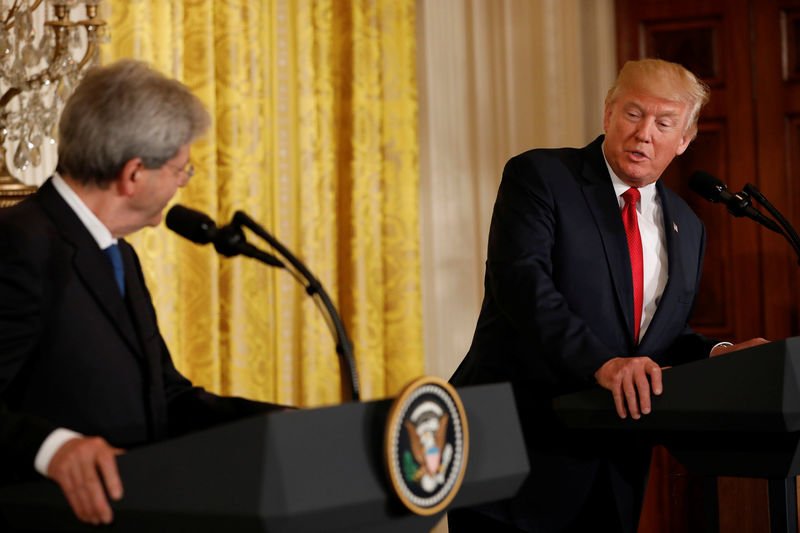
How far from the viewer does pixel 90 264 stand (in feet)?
5.96

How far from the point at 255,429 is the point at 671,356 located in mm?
1718

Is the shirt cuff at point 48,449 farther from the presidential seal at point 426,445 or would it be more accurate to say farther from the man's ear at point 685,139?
the man's ear at point 685,139

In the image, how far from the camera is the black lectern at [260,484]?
1327mm

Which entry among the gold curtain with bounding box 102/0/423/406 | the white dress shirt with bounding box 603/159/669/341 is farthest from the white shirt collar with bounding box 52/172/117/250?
the gold curtain with bounding box 102/0/423/406

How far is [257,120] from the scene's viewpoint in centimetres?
436

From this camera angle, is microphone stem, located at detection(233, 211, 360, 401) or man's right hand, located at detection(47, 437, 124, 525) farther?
microphone stem, located at detection(233, 211, 360, 401)

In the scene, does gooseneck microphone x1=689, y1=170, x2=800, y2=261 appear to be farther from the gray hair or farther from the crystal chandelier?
the crystal chandelier

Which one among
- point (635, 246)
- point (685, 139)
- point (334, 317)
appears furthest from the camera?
point (685, 139)

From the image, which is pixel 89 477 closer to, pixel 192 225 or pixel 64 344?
pixel 64 344

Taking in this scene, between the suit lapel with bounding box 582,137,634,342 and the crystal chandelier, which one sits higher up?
the crystal chandelier

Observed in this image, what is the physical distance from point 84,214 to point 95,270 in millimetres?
115

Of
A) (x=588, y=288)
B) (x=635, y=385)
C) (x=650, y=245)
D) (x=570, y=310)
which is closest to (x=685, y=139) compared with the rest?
(x=650, y=245)

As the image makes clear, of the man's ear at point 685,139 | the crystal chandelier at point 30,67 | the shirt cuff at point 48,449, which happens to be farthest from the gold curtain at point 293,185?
the shirt cuff at point 48,449

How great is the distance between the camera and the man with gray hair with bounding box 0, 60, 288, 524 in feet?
5.55
